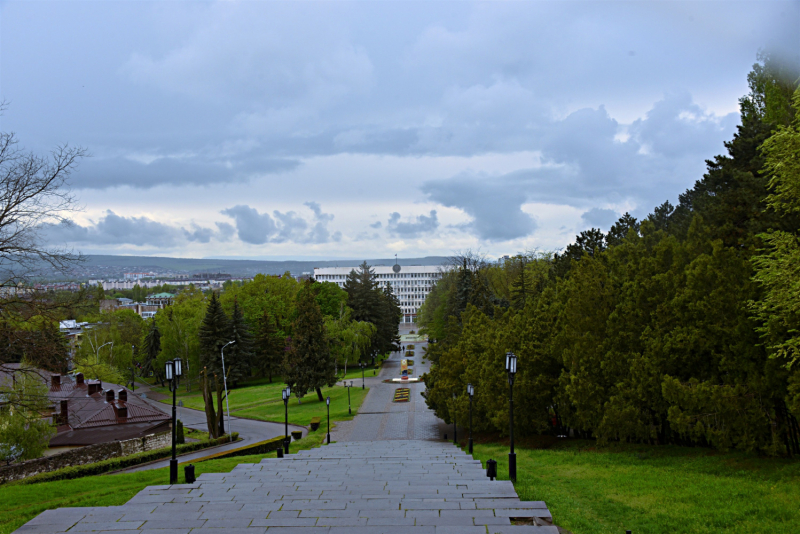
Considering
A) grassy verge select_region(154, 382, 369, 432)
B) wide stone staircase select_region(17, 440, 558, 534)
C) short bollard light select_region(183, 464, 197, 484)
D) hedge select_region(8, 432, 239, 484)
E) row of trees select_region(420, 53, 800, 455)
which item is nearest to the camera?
wide stone staircase select_region(17, 440, 558, 534)

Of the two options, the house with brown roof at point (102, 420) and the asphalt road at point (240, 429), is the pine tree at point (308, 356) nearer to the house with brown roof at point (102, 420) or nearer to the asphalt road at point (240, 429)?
the asphalt road at point (240, 429)

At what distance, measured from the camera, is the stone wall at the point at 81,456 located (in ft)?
64.2

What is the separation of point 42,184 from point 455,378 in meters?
20.5

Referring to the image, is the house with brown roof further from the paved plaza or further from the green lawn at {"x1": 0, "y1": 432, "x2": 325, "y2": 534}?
the paved plaza

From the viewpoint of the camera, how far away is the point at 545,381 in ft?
69.6

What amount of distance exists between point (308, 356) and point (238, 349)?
54.1ft

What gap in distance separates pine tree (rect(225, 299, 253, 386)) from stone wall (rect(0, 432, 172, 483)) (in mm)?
25853

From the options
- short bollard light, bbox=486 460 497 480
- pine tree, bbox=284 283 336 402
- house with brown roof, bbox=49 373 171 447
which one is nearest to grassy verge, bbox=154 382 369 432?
pine tree, bbox=284 283 336 402

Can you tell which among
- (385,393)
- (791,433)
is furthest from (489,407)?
(385,393)

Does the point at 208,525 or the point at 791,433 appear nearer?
the point at 208,525

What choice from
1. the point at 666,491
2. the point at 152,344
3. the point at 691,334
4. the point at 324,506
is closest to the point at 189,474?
the point at 324,506

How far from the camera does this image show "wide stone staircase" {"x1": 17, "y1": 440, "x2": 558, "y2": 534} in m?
7.62

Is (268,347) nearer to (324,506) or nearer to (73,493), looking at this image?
(73,493)

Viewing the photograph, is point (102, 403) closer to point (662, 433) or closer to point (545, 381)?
point (545, 381)
